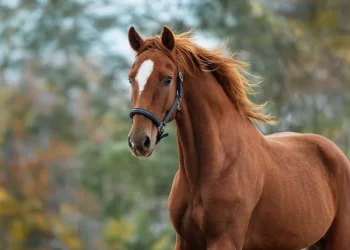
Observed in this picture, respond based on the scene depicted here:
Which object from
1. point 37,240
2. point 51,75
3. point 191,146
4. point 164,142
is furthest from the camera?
point 37,240

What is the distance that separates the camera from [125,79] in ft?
65.7

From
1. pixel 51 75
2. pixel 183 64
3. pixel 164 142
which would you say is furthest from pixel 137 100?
pixel 51 75

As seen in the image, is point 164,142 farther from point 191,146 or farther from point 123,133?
point 191,146

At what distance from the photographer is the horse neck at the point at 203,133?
5160 mm

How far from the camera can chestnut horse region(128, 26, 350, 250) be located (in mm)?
4852

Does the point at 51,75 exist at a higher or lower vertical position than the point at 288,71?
higher

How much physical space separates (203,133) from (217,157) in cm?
20

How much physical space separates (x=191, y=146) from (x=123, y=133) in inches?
538

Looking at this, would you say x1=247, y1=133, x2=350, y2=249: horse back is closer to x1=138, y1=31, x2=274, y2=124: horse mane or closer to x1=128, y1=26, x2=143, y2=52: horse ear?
x1=138, y1=31, x2=274, y2=124: horse mane

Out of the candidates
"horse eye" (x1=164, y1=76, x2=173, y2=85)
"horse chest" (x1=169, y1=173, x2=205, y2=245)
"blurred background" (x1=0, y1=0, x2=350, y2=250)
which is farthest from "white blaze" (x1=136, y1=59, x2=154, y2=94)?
"blurred background" (x1=0, y1=0, x2=350, y2=250)

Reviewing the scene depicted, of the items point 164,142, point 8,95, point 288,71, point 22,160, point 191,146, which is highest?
point 8,95

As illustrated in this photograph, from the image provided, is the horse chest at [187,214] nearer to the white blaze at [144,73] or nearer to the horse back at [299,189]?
the horse back at [299,189]

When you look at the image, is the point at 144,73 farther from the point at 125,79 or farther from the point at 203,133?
the point at 125,79

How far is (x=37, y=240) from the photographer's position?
91.9ft
